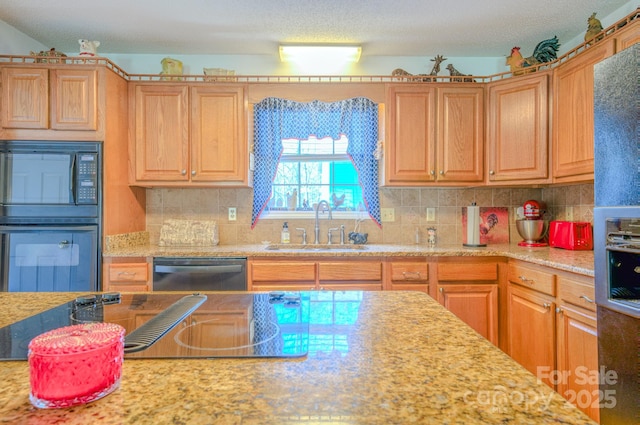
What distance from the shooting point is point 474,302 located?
2467 millimetres

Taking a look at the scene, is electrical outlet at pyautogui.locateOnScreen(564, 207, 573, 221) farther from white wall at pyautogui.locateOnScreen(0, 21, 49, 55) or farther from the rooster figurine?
white wall at pyautogui.locateOnScreen(0, 21, 49, 55)

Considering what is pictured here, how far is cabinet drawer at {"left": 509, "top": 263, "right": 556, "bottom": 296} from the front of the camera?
199 cm

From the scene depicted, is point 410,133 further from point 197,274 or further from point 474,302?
point 197,274

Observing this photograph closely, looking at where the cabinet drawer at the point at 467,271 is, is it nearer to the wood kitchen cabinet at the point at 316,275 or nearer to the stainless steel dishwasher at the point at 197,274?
the wood kitchen cabinet at the point at 316,275

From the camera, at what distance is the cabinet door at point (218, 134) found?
2.75 metres

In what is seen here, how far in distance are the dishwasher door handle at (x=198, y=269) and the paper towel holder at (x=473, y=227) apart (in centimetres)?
183

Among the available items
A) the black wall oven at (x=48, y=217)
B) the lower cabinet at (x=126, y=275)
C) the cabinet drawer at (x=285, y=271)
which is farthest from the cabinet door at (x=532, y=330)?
the black wall oven at (x=48, y=217)

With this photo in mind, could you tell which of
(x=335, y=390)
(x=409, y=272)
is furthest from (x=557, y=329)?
(x=335, y=390)

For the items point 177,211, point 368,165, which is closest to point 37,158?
point 177,211

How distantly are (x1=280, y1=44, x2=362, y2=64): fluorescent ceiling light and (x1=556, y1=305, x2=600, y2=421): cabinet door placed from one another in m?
2.35

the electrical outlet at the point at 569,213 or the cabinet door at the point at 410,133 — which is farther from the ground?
the cabinet door at the point at 410,133

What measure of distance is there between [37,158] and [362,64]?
2613 millimetres

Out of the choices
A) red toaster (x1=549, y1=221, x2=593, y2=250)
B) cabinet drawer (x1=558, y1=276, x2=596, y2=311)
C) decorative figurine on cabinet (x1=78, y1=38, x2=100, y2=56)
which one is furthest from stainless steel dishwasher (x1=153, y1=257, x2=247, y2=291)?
red toaster (x1=549, y1=221, x2=593, y2=250)

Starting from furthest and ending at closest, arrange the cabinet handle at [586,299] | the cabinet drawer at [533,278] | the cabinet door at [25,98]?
the cabinet door at [25,98] < the cabinet drawer at [533,278] < the cabinet handle at [586,299]
